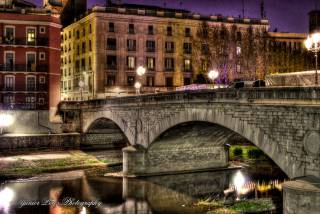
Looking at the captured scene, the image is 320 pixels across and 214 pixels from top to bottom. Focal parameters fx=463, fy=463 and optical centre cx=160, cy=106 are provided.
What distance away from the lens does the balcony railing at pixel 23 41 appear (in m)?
64.6

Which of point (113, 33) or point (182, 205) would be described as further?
point (113, 33)

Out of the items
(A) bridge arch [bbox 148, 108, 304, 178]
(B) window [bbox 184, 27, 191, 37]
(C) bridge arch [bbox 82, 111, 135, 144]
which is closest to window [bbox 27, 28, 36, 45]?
(C) bridge arch [bbox 82, 111, 135, 144]

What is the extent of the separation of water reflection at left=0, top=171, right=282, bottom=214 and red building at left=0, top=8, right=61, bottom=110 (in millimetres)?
29583

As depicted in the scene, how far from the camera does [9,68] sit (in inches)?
2537

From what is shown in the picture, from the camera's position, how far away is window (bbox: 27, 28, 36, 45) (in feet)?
216

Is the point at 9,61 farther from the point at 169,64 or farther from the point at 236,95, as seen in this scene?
the point at 236,95

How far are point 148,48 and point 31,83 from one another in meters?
23.1

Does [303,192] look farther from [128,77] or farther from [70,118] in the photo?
[128,77]

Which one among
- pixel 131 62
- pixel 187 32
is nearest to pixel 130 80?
pixel 131 62

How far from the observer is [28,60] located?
65625mm

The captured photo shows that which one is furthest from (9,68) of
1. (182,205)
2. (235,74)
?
(182,205)

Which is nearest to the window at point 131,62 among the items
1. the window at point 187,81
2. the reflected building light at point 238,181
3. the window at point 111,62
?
the window at point 111,62

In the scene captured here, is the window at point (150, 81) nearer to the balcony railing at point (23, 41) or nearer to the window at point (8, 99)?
the balcony railing at point (23, 41)

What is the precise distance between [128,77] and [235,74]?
18.6 meters
